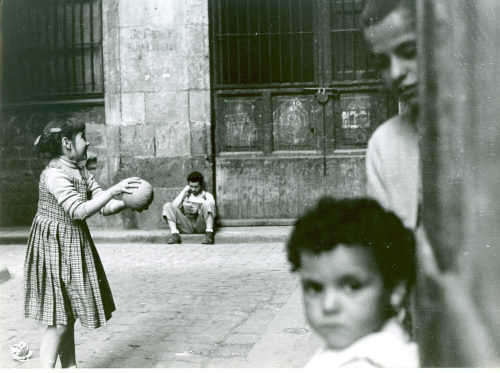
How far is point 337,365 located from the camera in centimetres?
184

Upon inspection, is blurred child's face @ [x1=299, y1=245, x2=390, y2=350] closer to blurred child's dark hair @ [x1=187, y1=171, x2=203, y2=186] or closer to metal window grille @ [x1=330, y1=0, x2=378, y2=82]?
metal window grille @ [x1=330, y1=0, x2=378, y2=82]

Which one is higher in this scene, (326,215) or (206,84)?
(206,84)

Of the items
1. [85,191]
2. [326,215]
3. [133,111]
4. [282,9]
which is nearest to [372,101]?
[282,9]

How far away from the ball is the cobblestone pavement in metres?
1.21

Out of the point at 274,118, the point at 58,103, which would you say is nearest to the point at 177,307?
the point at 274,118

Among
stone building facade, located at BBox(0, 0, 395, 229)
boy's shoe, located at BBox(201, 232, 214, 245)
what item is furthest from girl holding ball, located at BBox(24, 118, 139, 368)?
stone building facade, located at BBox(0, 0, 395, 229)

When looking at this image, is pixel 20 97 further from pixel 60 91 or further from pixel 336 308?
pixel 336 308

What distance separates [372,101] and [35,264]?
5.75 metres

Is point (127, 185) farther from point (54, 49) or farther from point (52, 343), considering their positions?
point (54, 49)

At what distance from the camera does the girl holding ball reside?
11.6ft

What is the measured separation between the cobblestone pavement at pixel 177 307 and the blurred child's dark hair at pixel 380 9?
8.27 feet

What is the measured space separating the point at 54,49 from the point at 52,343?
6.90m

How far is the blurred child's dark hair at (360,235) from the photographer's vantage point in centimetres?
174

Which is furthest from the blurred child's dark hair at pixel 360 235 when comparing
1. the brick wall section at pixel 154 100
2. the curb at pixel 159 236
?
the brick wall section at pixel 154 100
